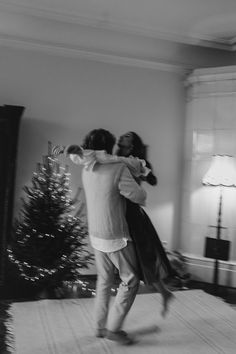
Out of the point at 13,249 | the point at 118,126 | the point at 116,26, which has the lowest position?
the point at 13,249

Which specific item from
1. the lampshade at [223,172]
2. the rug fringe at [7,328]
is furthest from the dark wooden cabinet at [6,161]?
the lampshade at [223,172]

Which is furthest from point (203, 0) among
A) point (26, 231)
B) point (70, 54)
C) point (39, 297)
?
point (39, 297)

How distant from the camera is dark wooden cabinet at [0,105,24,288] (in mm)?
3197

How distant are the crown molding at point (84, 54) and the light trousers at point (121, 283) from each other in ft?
7.18

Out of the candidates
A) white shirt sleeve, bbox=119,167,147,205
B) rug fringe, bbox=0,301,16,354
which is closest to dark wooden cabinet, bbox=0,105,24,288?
rug fringe, bbox=0,301,16,354

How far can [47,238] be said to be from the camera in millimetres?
3164

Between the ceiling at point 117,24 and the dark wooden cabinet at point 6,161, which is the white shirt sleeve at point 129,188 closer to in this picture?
the dark wooden cabinet at point 6,161

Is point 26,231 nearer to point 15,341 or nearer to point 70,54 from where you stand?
point 15,341

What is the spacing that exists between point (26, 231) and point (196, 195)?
183cm

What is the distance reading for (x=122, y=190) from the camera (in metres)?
A: 2.27

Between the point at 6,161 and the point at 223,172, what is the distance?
1964 millimetres

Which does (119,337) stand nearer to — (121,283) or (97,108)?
(121,283)

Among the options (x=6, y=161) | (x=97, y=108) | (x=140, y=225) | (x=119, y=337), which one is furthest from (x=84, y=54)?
(x=119, y=337)

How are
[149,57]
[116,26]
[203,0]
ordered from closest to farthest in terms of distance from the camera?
[203,0] < [116,26] < [149,57]
